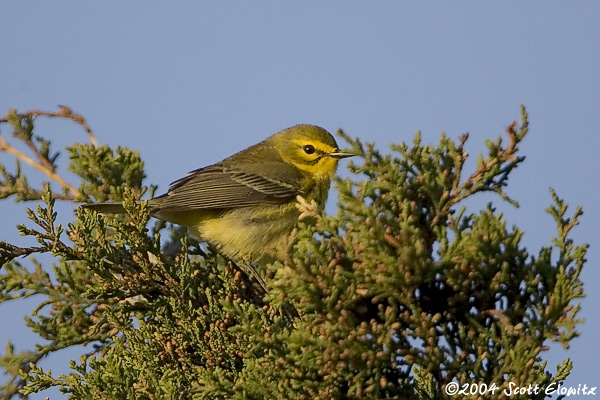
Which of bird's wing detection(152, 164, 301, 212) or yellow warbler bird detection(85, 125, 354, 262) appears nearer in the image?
yellow warbler bird detection(85, 125, 354, 262)

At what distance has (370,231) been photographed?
3.54 meters

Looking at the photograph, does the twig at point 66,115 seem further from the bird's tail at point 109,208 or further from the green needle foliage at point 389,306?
the green needle foliage at point 389,306

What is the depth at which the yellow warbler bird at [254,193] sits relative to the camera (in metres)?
5.73

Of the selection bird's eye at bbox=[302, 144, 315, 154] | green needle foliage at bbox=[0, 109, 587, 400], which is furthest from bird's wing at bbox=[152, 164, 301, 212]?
green needle foliage at bbox=[0, 109, 587, 400]

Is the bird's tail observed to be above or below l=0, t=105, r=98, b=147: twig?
below

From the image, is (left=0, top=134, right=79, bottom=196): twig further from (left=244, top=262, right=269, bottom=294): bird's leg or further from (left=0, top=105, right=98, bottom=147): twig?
(left=244, top=262, right=269, bottom=294): bird's leg

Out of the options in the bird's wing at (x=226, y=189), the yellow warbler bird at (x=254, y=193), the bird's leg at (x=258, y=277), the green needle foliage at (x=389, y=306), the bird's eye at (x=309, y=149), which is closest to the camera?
the green needle foliage at (x=389, y=306)

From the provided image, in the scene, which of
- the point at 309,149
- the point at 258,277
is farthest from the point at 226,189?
the point at 258,277

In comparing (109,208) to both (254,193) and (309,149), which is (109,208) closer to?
(254,193)

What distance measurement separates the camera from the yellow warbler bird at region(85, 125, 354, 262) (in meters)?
5.73

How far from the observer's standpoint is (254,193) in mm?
6266

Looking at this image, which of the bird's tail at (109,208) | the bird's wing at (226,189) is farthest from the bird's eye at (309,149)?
the bird's tail at (109,208)

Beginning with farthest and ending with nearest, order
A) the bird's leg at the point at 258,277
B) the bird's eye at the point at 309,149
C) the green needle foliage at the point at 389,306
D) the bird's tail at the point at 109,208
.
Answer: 1. the bird's eye at the point at 309,149
2. the bird's leg at the point at 258,277
3. the bird's tail at the point at 109,208
4. the green needle foliage at the point at 389,306

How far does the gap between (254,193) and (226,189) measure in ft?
0.78
